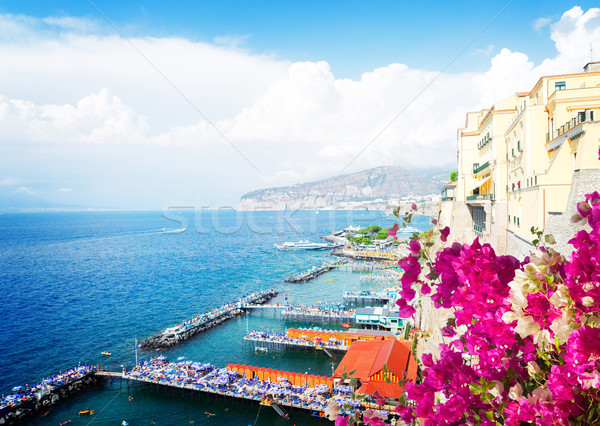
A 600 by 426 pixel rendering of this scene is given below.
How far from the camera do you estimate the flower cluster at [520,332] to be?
62.7 inches

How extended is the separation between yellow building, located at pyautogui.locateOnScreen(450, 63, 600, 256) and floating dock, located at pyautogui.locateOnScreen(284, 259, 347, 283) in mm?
34151

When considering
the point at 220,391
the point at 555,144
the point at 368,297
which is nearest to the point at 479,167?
the point at 555,144

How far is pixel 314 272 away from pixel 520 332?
5445cm

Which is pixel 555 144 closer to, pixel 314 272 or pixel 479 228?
pixel 479 228

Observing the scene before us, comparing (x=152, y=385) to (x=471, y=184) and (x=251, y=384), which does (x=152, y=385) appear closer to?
(x=251, y=384)

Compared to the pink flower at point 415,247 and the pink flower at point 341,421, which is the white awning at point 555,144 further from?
the pink flower at point 341,421

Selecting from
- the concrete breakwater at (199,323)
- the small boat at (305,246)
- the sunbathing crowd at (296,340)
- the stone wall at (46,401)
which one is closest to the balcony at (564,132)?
the sunbathing crowd at (296,340)

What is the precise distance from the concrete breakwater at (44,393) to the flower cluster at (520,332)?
2479 centimetres

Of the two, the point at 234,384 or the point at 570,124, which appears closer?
the point at 570,124

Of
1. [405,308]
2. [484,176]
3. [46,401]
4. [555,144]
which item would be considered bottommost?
[46,401]

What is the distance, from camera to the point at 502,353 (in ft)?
6.38

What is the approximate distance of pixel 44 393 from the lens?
21.2 m

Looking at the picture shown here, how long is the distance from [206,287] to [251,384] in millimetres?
29267

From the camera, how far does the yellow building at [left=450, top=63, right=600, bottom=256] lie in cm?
950
